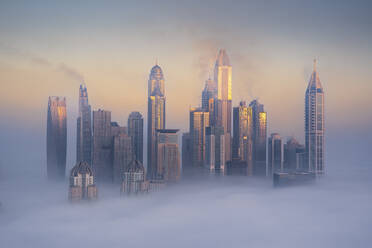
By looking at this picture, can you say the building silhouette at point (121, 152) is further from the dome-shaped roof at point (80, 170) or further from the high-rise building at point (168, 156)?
the dome-shaped roof at point (80, 170)

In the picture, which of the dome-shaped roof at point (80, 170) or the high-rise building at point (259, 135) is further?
the high-rise building at point (259, 135)

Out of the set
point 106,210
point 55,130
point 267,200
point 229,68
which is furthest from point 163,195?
point 229,68

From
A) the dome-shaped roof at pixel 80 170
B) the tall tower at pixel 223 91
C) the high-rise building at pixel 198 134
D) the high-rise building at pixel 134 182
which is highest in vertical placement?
the tall tower at pixel 223 91

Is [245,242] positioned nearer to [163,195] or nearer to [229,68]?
[163,195]

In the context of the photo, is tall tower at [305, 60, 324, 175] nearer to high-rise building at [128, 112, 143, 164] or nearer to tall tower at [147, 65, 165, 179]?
tall tower at [147, 65, 165, 179]

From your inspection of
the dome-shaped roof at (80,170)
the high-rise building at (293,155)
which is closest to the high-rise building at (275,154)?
the high-rise building at (293,155)

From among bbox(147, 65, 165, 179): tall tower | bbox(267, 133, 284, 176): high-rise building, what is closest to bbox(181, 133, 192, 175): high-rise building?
bbox(147, 65, 165, 179): tall tower

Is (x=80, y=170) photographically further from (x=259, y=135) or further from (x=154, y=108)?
(x=259, y=135)
